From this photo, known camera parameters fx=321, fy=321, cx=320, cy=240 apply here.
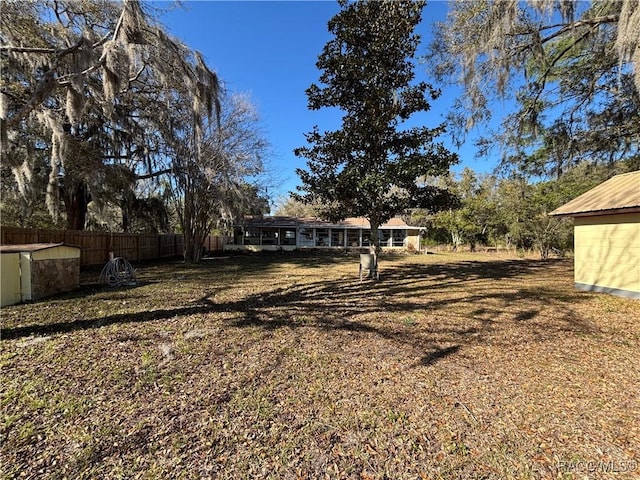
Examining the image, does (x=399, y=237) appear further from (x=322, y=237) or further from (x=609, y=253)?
(x=609, y=253)

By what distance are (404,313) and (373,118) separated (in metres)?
5.10

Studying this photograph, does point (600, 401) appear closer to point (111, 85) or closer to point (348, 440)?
point (348, 440)

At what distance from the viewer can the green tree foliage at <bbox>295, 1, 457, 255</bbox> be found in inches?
306

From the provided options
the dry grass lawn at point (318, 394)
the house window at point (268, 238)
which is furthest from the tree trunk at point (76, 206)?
the house window at point (268, 238)

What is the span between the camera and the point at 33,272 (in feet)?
20.8

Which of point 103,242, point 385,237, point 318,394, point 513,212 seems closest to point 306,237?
point 385,237

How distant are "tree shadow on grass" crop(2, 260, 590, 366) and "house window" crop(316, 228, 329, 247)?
18.9m

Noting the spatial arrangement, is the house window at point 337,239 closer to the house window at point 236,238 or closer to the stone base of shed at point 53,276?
the house window at point 236,238

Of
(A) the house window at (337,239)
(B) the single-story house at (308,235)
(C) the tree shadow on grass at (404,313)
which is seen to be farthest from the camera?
(A) the house window at (337,239)

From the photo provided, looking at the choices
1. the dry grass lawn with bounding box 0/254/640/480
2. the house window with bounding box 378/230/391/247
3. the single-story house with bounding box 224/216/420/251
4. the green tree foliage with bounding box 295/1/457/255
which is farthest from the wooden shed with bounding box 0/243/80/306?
the house window with bounding box 378/230/391/247

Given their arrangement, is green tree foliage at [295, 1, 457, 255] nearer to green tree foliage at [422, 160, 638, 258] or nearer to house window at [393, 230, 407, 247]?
green tree foliage at [422, 160, 638, 258]

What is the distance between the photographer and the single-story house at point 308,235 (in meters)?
25.8

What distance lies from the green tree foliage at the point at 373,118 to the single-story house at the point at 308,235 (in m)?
17.0

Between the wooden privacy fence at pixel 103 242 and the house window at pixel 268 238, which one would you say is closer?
the wooden privacy fence at pixel 103 242
